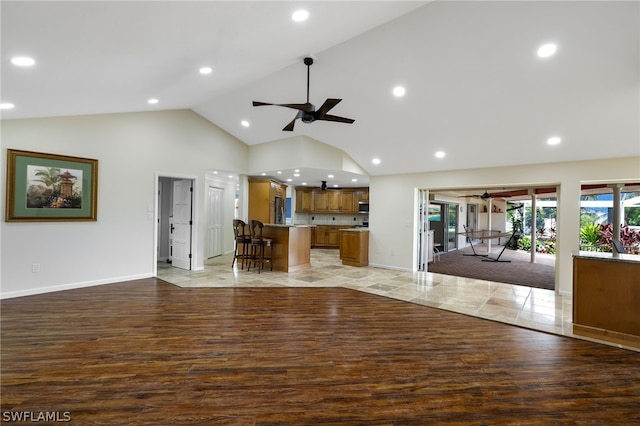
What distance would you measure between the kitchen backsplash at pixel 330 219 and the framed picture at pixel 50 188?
22.1ft

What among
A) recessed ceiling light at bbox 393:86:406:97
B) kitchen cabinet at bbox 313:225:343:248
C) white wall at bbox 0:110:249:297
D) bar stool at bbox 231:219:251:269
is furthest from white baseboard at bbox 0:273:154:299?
kitchen cabinet at bbox 313:225:343:248

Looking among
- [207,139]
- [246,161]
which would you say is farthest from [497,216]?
[207,139]

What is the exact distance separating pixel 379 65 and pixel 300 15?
4.85ft

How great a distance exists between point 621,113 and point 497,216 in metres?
11.3

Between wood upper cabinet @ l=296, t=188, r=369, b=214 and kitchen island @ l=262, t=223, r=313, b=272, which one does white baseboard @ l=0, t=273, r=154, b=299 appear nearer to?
kitchen island @ l=262, t=223, r=313, b=272

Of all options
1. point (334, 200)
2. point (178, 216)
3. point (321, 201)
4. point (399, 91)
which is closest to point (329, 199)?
point (334, 200)

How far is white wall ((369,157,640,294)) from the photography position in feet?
15.4

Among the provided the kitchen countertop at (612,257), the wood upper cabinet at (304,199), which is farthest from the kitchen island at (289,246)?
the kitchen countertop at (612,257)

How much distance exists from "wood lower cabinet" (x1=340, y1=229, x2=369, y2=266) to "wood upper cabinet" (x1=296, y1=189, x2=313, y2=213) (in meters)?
3.42

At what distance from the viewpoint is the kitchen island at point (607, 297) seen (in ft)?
9.75

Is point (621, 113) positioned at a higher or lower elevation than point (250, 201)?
higher

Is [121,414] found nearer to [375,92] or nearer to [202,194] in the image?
[375,92]

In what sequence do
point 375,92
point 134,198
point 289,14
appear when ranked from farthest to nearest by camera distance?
point 134,198, point 375,92, point 289,14

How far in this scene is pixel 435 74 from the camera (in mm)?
3758
